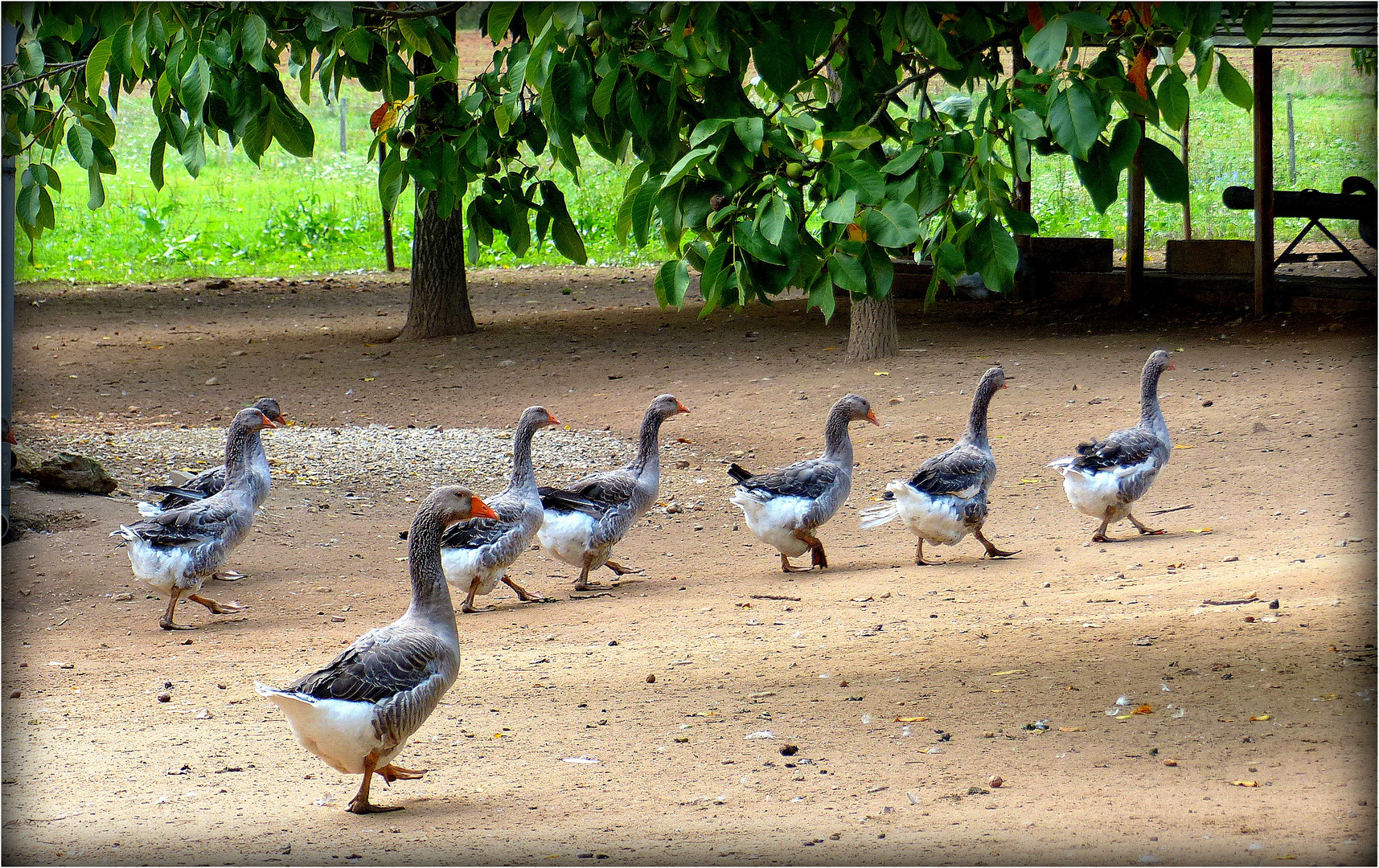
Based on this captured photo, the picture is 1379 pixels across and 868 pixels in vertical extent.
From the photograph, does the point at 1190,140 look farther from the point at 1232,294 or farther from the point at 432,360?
the point at 432,360

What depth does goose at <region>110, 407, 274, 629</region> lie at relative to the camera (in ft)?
23.4

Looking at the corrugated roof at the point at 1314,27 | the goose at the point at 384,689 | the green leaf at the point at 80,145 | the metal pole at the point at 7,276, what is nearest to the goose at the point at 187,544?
the metal pole at the point at 7,276

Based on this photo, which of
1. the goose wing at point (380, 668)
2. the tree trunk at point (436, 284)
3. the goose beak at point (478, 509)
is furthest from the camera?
the tree trunk at point (436, 284)

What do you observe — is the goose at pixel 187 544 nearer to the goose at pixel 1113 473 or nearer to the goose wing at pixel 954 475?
the goose wing at pixel 954 475

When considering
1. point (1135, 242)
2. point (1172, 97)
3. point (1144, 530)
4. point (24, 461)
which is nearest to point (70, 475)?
point (24, 461)

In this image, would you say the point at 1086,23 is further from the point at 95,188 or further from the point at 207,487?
the point at 207,487

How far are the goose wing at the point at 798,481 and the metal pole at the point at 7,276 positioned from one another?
450 cm

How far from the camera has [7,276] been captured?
8039mm

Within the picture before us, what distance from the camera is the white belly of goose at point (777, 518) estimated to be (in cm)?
792

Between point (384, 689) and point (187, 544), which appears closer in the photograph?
point (384, 689)

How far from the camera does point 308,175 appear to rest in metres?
30.7

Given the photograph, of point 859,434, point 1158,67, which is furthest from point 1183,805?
point 859,434

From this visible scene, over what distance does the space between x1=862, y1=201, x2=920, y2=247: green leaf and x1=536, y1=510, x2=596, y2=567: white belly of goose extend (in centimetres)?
459

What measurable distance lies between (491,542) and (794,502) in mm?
1938
